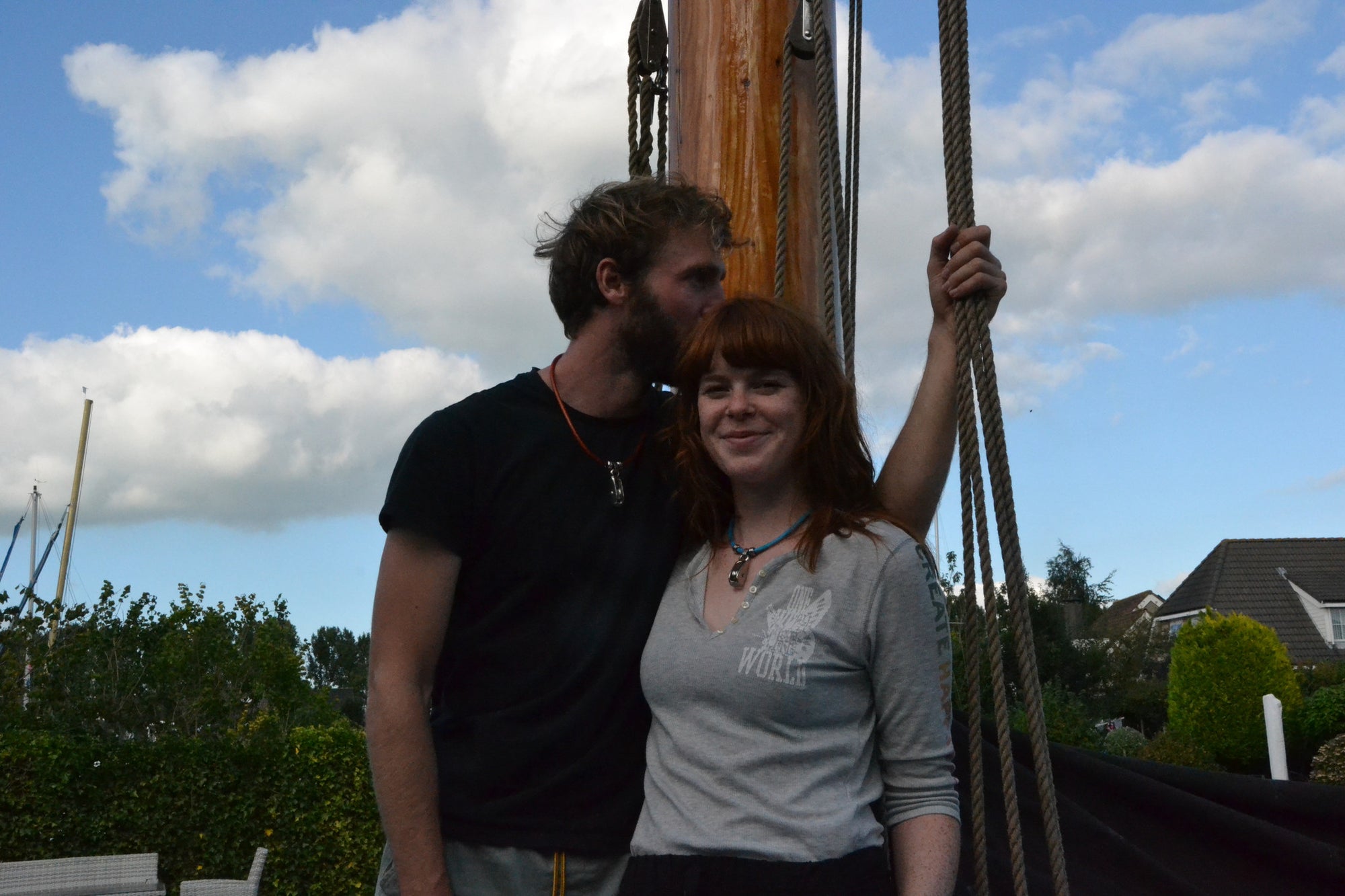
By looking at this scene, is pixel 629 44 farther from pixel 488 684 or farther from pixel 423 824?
pixel 423 824

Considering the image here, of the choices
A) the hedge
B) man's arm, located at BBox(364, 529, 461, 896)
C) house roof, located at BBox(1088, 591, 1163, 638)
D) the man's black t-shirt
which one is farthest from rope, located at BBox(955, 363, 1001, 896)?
house roof, located at BBox(1088, 591, 1163, 638)


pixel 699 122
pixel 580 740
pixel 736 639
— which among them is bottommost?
pixel 580 740

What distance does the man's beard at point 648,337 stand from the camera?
1901 mm

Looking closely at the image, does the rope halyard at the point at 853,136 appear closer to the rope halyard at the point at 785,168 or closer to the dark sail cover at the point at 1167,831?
the rope halyard at the point at 785,168

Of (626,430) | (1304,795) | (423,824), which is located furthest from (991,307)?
(1304,795)

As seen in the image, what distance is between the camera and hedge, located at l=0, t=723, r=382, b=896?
891cm

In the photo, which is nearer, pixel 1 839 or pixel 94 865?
pixel 94 865

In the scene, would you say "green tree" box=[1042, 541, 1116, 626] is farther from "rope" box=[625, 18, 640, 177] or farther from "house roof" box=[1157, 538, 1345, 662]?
"rope" box=[625, 18, 640, 177]

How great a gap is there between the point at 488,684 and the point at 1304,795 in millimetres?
1732

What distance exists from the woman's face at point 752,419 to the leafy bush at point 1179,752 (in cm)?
1395

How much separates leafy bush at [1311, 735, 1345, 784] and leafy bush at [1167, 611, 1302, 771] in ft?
18.9

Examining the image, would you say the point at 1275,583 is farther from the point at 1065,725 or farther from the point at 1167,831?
the point at 1167,831

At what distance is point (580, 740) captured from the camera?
1.68 meters

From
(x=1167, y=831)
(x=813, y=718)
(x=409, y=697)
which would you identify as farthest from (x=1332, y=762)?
(x=409, y=697)
